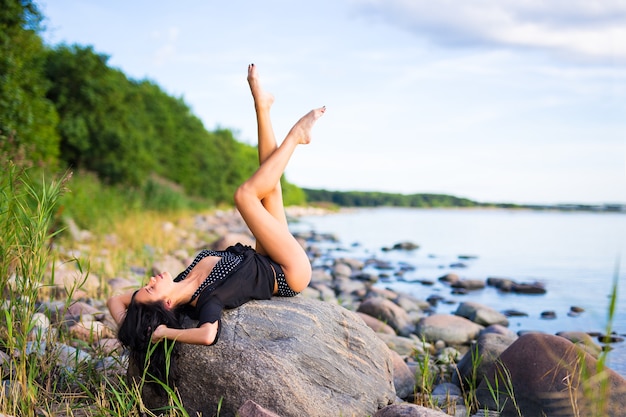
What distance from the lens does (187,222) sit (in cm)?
2391

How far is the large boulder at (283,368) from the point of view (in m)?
3.74

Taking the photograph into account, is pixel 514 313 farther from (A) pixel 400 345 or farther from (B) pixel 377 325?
(A) pixel 400 345

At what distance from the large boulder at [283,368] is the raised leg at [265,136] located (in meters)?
0.66

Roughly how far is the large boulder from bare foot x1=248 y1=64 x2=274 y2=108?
151 centimetres

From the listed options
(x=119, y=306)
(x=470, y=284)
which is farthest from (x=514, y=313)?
(x=119, y=306)

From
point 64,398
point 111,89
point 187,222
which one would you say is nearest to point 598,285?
point 64,398

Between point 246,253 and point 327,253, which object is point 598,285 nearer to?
point 327,253

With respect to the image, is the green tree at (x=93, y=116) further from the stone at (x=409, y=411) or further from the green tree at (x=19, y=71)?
the stone at (x=409, y=411)

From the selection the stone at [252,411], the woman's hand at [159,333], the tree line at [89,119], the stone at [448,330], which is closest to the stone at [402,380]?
the stone at [252,411]

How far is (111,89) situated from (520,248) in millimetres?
17206

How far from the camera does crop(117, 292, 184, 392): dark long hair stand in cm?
382

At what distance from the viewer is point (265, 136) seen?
15.0 ft

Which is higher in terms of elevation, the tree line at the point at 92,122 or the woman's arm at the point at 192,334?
the tree line at the point at 92,122

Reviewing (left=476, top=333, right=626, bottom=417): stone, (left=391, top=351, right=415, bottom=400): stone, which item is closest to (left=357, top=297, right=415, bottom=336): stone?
(left=391, top=351, right=415, bottom=400): stone
